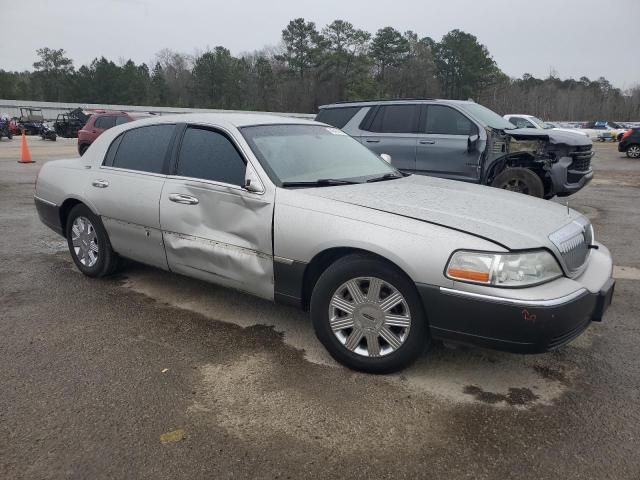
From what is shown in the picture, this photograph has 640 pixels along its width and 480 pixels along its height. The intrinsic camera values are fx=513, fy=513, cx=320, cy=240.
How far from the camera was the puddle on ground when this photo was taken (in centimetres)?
298

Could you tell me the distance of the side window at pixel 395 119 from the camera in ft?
26.8

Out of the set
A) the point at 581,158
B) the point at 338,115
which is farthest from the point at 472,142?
the point at 338,115

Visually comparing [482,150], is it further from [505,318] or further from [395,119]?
[505,318]

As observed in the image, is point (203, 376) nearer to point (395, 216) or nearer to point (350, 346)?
point (350, 346)

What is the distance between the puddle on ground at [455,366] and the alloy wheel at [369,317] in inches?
8.4

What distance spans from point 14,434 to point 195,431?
885 millimetres

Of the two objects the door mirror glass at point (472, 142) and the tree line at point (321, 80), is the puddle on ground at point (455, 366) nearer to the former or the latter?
the door mirror glass at point (472, 142)

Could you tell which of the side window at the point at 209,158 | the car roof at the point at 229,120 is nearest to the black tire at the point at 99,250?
the car roof at the point at 229,120

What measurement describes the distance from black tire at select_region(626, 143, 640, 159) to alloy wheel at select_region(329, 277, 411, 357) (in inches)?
872

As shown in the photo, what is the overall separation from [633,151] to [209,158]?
22.2 metres

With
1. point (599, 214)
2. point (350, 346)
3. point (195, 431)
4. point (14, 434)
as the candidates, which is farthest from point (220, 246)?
point (599, 214)

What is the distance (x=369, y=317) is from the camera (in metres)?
3.07

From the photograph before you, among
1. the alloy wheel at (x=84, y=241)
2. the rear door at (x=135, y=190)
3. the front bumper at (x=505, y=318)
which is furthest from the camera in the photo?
the alloy wheel at (x=84, y=241)

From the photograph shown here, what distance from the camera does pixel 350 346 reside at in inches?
125
